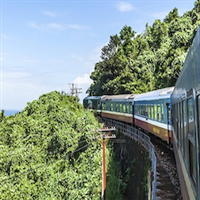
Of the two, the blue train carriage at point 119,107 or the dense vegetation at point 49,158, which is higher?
the blue train carriage at point 119,107

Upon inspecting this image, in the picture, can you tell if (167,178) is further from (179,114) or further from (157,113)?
(179,114)

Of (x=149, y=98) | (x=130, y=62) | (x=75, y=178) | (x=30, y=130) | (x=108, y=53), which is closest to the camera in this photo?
(x=149, y=98)

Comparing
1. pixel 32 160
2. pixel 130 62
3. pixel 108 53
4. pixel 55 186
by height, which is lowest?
pixel 55 186

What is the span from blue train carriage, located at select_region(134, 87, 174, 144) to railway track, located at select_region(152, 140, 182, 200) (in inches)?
45.3

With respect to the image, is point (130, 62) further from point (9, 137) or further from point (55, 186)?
point (55, 186)

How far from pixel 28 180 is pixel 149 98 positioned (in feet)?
38.4

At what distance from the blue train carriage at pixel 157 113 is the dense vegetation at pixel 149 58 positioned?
26.8ft

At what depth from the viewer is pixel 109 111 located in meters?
29.8

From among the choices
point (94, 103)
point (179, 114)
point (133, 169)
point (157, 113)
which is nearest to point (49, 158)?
point (133, 169)

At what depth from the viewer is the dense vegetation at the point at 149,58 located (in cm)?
2725

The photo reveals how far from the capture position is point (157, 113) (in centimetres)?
1345

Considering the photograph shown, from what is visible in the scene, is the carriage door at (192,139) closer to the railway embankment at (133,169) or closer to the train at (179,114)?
the train at (179,114)

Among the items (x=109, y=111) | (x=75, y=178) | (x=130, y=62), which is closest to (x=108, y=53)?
(x=130, y=62)

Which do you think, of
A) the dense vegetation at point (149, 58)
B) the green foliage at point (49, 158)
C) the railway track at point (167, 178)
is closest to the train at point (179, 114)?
the railway track at point (167, 178)
